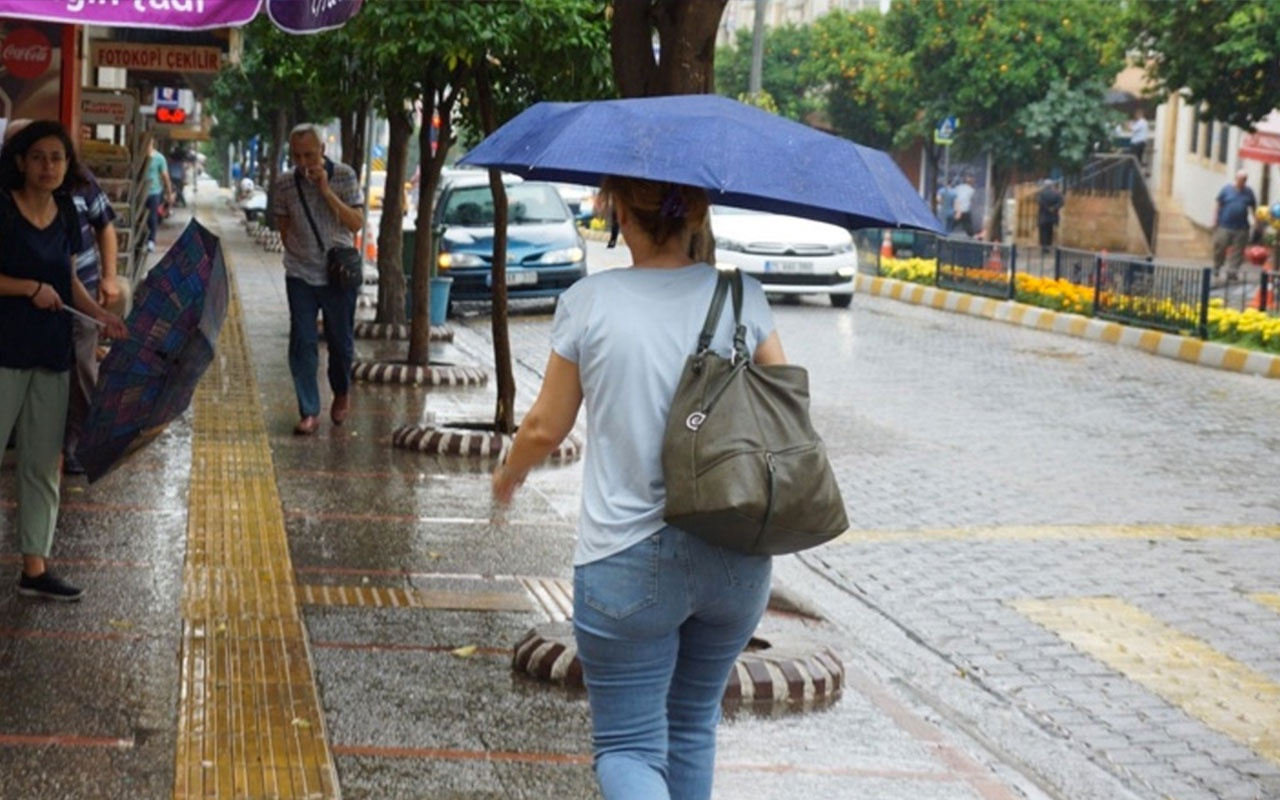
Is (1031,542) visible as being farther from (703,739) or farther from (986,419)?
(703,739)

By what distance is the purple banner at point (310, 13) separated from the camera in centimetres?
788

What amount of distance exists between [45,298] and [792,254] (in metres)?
19.6

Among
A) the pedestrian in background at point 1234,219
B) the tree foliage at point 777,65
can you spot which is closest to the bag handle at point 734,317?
the pedestrian in background at point 1234,219

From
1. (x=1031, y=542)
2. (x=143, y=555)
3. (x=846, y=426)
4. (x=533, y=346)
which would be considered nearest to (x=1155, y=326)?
(x=533, y=346)

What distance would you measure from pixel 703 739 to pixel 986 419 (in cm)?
1128

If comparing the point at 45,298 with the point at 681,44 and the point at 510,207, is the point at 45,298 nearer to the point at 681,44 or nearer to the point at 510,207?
the point at 681,44

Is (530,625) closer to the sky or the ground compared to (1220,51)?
closer to the ground

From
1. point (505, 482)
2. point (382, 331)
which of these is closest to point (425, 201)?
point (382, 331)

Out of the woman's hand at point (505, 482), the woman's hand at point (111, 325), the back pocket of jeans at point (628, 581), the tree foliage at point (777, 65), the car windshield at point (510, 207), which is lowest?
the back pocket of jeans at point (628, 581)

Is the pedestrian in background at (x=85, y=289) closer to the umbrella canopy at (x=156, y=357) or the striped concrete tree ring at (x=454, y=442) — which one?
the umbrella canopy at (x=156, y=357)

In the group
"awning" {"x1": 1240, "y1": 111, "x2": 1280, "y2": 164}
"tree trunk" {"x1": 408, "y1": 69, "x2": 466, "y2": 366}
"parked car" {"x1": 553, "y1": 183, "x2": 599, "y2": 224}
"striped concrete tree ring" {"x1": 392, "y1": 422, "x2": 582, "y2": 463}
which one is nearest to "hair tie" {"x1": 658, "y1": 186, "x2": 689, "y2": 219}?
"striped concrete tree ring" {"x1": 392, "y1": 422, "x2": 582, "y2": 463}

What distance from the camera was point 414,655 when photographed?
695cm

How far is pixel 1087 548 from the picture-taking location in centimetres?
1029

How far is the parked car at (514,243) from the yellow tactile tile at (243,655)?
43.8ft
